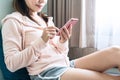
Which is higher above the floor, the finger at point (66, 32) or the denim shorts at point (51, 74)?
the finger at point (66, 32)

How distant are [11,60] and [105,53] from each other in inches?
21.2

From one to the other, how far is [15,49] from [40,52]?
0.14 m

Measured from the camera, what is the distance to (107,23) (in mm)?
1791

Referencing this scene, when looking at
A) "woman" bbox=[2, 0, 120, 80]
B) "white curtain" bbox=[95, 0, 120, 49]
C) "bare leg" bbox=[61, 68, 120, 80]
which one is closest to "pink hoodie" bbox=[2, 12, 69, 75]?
"woman" bbox=[2, 0, 120, 80]

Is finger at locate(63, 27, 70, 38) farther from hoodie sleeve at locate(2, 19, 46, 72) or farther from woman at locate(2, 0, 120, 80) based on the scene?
hoodie sleeve at locate(2, 19, 46, 72)

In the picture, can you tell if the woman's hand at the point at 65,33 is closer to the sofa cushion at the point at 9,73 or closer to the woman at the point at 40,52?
the woman at the point at 40,52

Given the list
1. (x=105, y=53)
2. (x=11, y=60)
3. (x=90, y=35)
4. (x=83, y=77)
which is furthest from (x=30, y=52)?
(x=90, y=35)

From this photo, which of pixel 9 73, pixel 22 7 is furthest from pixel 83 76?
pixel 22 7

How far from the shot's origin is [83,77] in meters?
1.21

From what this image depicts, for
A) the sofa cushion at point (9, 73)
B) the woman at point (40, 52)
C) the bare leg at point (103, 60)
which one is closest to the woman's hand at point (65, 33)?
the woman at point (40, 52)

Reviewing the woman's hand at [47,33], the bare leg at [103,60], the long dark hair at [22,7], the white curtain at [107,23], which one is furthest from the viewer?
the white curtain at [107,23]

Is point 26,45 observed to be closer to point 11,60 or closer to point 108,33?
point 11,60

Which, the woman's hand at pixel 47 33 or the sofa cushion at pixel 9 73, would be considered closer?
the woman's hand at pixel 47 33

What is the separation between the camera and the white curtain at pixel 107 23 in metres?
1.75
